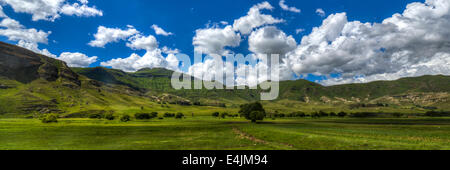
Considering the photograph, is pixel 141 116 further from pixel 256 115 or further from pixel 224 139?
pixel 224 139

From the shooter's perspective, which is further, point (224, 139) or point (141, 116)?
point (141, 116)

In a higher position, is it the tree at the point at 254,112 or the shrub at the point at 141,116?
the tree at the point at 254,112

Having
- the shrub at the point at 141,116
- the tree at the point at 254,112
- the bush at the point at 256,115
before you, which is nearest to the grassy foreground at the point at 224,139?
the bush at the point at 256,115

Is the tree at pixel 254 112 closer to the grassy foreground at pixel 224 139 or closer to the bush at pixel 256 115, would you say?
the bush at pixel 256 115

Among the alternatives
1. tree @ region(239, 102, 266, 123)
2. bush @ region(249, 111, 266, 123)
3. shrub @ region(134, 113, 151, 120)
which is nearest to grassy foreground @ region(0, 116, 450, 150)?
bush @ region(249, 111, 266, 123)

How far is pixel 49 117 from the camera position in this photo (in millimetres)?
100250

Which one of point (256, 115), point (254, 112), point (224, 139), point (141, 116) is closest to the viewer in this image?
point (224, 139)

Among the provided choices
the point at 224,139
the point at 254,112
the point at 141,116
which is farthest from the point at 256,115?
the point at 141,116

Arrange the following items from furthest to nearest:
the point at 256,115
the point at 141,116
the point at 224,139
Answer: the point at 141,116
the point at 256,115
the point at 224,139

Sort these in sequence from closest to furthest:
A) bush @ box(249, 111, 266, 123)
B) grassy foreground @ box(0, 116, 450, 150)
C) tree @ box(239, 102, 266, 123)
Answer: grassy foreground @ box(0, 116, 450, 150) < bush @ box(249, 111, 266, 123) < tree @ box(239, 102, 266, 123)

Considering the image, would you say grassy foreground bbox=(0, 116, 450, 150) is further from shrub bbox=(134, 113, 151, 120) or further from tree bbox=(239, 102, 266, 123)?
shrub bbox=(134, 113, 151, 120)

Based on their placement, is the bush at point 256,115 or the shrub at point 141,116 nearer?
the bush at point 256,115

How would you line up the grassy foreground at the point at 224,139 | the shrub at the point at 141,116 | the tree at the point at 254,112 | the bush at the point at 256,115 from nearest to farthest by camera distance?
the grassy foreground at the point at 224,139, the bush at the point at 256,115, the tree at the point at 254,112, the shrub at the point at 141,116
